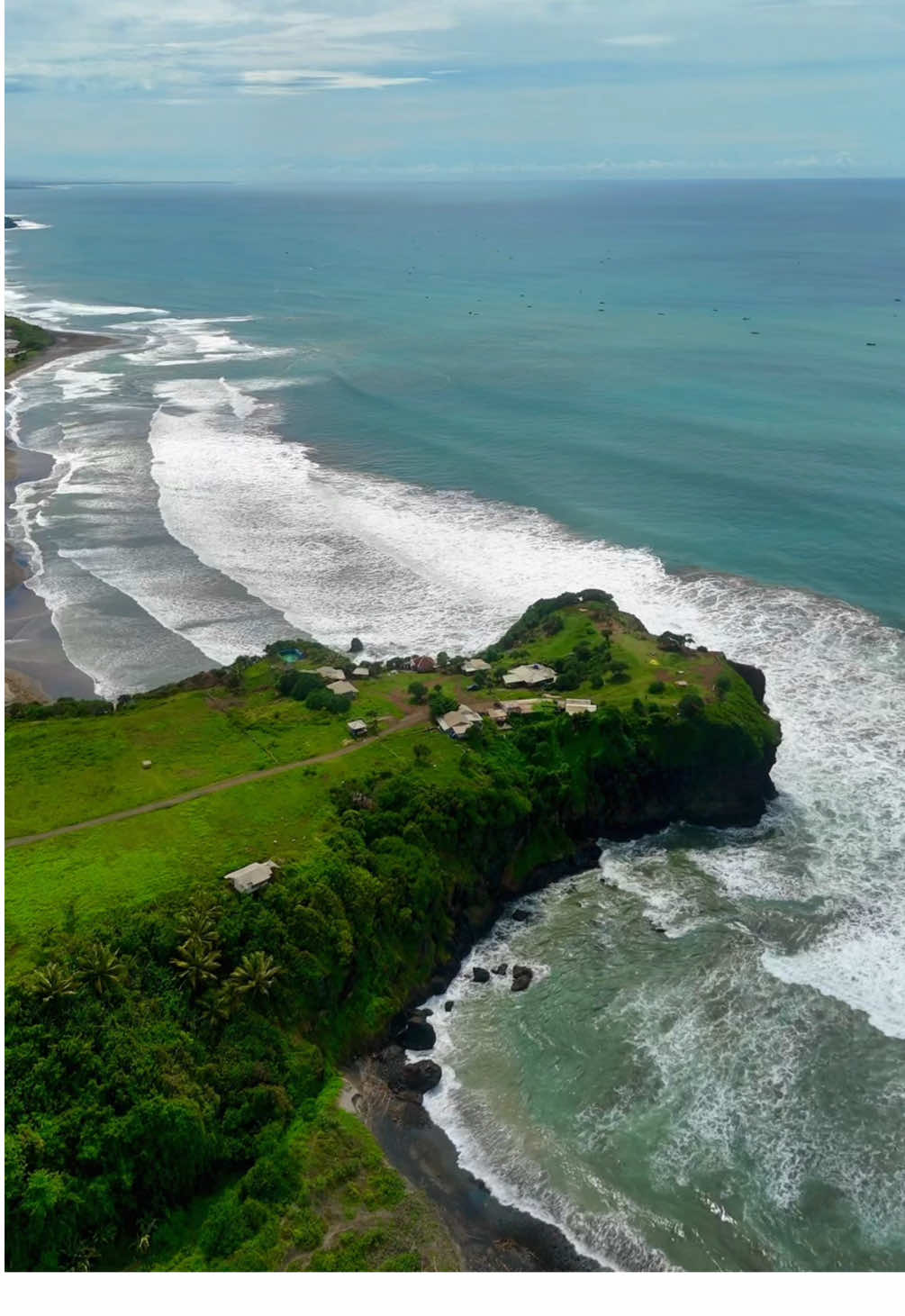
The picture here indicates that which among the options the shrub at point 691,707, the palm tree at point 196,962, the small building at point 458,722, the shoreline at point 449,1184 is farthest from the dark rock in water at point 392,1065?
the shrub at point 691,707

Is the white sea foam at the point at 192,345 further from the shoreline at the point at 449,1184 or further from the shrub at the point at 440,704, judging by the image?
the shoreline at the point at 449,1184

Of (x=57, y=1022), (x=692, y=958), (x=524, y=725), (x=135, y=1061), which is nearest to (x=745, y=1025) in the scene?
(x=692, y=958)

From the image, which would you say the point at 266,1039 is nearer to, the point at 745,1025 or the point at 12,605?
the point at 745,1025

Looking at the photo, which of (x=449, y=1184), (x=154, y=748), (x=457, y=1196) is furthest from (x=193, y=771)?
(x=457, y=1196)

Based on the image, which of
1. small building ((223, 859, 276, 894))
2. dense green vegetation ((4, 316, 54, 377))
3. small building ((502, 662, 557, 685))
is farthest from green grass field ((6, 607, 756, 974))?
dense green vegetation ((4, 316, 54, 377))

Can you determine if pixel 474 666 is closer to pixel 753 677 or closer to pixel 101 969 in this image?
pixel 753 677

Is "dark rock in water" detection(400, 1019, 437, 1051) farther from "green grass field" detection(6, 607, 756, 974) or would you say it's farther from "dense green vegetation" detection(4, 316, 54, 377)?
"dense green vegetation" detection(4, 316, 54, 377)
